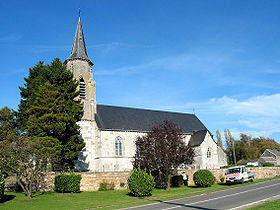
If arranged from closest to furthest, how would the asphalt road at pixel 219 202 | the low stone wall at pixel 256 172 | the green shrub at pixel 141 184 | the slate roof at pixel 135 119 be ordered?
1. the asphalt road at pixel 219 202
2. the green shrub at pixel 141 184
3. the low stone wall at pixel 256 172
4. the slate roof at pixel 135 119

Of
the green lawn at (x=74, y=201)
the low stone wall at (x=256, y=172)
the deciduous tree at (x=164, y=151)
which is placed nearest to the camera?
the green lawn at (x=74, y=201)

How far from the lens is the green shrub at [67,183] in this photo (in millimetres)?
21734

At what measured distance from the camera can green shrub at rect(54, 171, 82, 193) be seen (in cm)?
2173

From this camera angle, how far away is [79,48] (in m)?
39.5

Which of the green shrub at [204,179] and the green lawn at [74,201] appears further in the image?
the green shrub at [204,179]

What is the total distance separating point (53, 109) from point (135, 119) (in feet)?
62.8

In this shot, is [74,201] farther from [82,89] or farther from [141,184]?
[82,89]

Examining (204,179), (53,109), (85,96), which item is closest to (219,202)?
(204,179)

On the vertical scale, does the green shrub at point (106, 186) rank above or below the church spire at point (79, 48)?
below

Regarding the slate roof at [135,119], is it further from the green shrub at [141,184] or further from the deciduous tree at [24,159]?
the green shrub at [141,184]

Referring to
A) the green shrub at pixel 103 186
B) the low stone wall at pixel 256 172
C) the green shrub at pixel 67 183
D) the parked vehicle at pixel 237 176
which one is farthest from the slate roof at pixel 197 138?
the green shrub at pixel 67 183

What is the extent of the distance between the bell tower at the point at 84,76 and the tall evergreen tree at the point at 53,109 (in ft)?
23.6

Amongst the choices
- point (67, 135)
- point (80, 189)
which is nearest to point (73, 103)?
point (67, 135)

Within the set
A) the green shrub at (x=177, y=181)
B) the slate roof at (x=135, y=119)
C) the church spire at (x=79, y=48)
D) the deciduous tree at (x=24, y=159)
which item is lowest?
the green shrub at (x=177, y=181)
